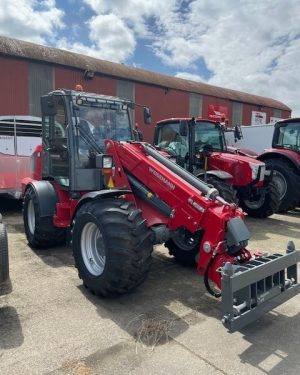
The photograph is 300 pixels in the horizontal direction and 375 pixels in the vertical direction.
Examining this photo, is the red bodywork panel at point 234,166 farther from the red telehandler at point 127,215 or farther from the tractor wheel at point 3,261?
the tractor wheel at point 3,261

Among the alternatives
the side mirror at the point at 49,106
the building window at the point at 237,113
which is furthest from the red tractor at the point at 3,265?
the building window at the point at 237,113

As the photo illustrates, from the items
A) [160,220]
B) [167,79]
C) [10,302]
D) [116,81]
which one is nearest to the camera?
[10,302]

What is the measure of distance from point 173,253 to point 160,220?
1.25 m

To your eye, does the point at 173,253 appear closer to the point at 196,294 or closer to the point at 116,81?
the point at 196,294

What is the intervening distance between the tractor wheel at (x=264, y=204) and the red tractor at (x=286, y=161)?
1.69 ft

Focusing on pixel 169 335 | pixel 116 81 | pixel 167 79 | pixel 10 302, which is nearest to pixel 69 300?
pixel 10 302

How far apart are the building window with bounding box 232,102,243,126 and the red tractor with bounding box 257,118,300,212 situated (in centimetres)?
1808

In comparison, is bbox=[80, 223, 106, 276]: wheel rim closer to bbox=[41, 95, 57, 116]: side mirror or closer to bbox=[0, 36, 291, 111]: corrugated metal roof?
bbox=[41, 95, 57, 116]: side mirror

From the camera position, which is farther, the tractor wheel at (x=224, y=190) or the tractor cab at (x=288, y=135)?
the tractor cab at (x=288, y=135)

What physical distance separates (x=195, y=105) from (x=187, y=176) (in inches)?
807

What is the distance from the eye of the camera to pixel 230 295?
9.73 ft

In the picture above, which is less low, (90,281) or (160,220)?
(160,220)

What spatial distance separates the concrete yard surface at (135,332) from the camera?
2.89 metres

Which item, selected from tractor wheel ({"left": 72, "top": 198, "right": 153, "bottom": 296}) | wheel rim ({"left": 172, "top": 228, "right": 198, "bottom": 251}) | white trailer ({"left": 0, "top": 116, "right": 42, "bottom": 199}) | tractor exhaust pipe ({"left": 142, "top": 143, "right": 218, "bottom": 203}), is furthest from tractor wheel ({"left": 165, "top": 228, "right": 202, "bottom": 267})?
white trailer ({"left": 0, "top": 116, "right": 42, "bottom": 199})
